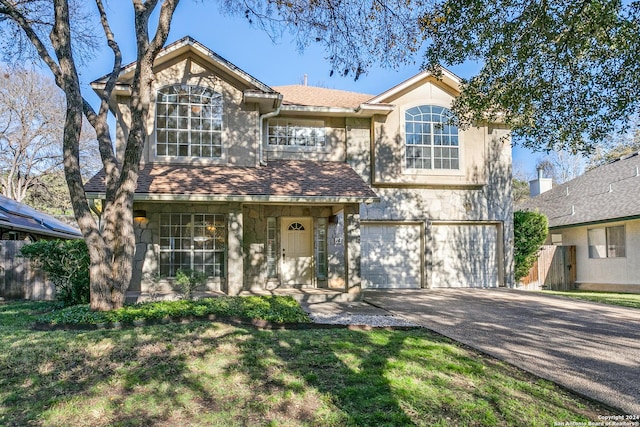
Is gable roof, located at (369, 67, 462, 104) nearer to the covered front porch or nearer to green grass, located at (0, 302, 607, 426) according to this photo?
the covered front porch

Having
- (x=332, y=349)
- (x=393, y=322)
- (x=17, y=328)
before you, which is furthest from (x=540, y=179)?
(x=17, y=328)

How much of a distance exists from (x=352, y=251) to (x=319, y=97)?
262 inches

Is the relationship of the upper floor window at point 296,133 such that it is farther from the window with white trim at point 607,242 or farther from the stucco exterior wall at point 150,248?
the window with white trim at point 607,242

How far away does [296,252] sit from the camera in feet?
42.8

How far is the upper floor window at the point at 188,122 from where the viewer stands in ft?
39.2

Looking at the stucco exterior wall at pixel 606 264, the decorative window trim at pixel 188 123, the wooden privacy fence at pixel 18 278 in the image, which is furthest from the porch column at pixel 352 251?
the stucco exterior wall at pixel 606 264

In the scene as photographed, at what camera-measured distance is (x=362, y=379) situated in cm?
455

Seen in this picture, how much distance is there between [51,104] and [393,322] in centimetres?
2793

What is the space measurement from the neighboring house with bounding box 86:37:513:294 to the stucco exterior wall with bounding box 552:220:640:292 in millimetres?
4937

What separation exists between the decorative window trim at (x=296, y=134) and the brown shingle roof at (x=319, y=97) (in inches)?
23.8

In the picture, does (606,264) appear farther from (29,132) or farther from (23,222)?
(29,132)

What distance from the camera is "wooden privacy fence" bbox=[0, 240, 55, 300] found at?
1212 centimetres

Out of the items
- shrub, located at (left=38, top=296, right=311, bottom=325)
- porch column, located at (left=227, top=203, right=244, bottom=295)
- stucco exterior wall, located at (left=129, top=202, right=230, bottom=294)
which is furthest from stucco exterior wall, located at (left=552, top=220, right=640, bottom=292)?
stucco exterior wall, located at (left=129, top=202, right=230, bottom=294)

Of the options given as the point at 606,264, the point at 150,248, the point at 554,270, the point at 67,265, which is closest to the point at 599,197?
the point at 606,264
